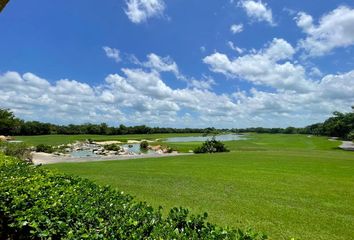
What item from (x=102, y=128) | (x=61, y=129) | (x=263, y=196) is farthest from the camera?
(x=102, y=128)

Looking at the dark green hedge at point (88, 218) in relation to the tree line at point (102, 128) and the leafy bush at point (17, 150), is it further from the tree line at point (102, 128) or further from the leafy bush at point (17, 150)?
the tree line at point (102, 128)

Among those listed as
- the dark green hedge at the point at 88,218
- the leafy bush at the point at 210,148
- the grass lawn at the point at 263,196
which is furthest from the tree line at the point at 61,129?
the dark green hedge at the point at 88,218

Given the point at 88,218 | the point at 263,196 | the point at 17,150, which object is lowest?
the point at 263,196

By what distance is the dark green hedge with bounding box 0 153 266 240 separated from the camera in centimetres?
334

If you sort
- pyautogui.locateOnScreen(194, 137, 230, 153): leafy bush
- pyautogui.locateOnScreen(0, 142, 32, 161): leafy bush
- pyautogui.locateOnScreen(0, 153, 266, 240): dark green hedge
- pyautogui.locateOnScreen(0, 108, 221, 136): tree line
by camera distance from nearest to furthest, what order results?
pyautogui.locateOnScreen(0, 153, 266, 240): dark green hedge → pyautogui.locateOnScreen(0, 142, 32, 161): leafy bush → pyautogui.locateOnScreen(194, 137, 230, 153): leafy bush → pyautogui.locateOnScreen(0, 108, 221, 136): tree line

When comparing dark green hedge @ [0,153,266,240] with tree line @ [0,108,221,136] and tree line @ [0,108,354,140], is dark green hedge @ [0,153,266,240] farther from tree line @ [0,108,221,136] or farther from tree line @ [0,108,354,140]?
tree line @ [0,108,221,136]

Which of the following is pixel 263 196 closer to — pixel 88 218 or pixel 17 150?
pixel 88 218

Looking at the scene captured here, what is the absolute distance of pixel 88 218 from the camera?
3.84 meters

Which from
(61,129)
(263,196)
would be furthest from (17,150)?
(61,129)

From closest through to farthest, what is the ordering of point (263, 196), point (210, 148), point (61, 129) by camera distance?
point (263, 196)
point (210, 148)
point (61, 129)

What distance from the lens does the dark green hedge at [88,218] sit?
11.0 feet

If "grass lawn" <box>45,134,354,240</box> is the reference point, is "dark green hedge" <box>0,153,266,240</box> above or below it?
above

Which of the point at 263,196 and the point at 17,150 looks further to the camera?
the point at 17,150

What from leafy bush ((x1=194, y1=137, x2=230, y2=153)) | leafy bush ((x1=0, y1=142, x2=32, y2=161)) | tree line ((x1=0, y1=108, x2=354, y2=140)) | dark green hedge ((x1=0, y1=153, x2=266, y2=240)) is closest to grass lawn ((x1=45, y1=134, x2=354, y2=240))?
dark green hedge ((x1=0, y1=153, x2=266, y2=240))
